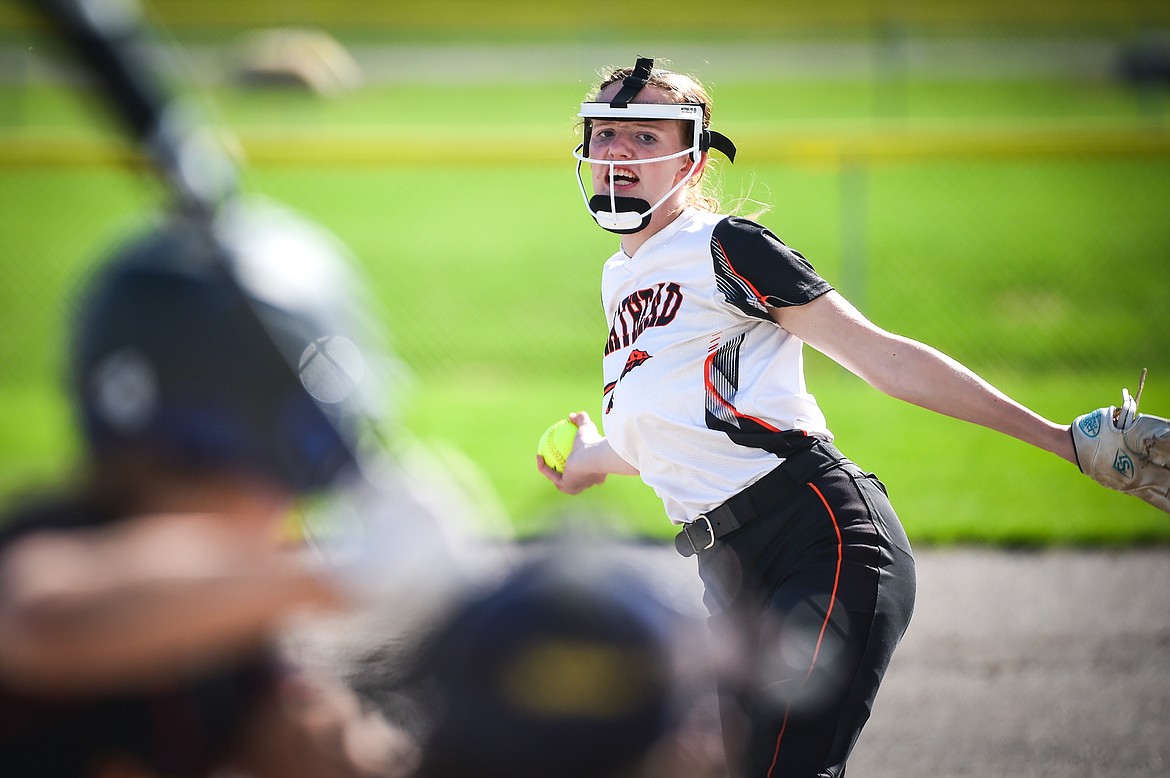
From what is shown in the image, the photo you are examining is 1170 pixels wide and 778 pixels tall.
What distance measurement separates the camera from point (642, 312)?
3.14 m

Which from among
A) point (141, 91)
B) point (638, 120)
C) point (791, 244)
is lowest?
point (791, 244)

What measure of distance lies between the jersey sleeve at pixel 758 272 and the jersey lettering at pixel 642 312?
0.15 meters

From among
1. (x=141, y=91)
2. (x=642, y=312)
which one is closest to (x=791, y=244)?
(x=642, y=312)

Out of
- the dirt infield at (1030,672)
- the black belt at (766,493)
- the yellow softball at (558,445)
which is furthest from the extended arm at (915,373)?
the dirt infield at (1030,672)

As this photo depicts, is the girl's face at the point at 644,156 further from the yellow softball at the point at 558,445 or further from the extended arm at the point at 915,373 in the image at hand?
the yellow softball at the point at 558,445

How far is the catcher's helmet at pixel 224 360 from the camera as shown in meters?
1.87

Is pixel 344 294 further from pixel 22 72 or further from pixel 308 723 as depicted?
pixel 22 72

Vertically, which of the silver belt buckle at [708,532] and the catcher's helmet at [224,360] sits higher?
the catcher's helmet at [224,360]

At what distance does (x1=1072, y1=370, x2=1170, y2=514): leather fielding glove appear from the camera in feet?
8.92

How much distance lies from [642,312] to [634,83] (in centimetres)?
63

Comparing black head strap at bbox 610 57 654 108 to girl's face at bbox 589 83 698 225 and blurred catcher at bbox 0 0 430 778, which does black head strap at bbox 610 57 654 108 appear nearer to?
girl's face at bbox 589 83 698 225

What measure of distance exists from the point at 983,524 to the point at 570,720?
574cm

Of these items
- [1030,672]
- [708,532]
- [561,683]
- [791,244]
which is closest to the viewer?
[561,683]

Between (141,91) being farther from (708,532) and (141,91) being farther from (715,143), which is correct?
(715,143)
